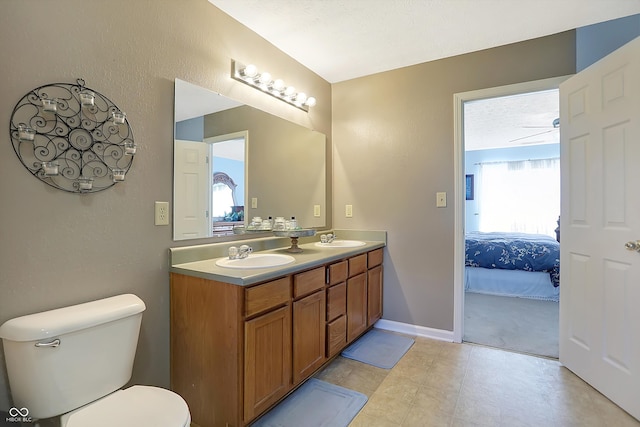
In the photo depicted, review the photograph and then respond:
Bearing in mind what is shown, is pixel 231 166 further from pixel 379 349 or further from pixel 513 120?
pixel 513 120

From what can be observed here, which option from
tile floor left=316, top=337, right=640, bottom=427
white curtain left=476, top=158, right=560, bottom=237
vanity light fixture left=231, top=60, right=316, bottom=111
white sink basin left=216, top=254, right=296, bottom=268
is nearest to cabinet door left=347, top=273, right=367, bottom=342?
tile floor left=316, top=337, right=640, bottom=427

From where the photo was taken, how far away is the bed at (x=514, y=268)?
3.47 meters

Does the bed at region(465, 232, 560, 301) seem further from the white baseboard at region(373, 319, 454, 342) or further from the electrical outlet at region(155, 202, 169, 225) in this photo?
the electrical outlet at region(155, 202, 169, 225)

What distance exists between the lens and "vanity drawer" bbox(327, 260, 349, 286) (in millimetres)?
1992

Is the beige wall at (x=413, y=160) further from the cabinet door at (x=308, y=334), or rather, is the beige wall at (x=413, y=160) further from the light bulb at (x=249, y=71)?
the light bulb at (x=249, y=71)

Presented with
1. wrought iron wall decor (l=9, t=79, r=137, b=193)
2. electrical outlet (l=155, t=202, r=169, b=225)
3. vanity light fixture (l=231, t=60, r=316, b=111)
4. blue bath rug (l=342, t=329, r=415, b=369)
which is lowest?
blue bath rug (l=342, t=329, r=415, b=369)

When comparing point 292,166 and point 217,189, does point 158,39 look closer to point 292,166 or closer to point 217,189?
point 217,189

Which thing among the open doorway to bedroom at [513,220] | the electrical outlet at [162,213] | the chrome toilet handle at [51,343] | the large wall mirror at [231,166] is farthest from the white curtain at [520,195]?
the chrome toilet handle at [51,343]

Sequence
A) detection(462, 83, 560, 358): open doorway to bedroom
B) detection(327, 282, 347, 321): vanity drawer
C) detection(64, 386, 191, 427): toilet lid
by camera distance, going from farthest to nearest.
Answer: detection(462, 83, 560, 358): open doorway to bedroom
detection(327, 282, 347, 321): vanity drawer
detection(64, 386, 191, 427): toilet lid

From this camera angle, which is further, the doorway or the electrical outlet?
the doorway

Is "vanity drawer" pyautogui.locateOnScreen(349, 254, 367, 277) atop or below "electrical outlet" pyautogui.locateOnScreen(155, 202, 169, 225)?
below

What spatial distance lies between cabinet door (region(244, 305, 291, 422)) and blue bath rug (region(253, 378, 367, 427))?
11 centimetres

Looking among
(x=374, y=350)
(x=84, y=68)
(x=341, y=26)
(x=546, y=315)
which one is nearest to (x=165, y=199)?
(x=84, y=68)

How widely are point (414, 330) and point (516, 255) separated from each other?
182 cm
